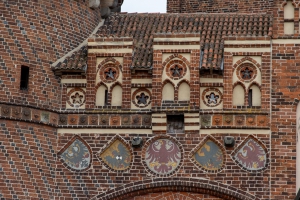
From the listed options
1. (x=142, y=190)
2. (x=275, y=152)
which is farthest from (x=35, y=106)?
(x=275, y=152)

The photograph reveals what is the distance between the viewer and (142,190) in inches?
1115

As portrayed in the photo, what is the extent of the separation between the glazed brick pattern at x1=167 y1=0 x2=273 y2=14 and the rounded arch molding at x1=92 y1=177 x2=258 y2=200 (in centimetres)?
781

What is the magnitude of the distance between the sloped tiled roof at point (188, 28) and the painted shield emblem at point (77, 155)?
215cm

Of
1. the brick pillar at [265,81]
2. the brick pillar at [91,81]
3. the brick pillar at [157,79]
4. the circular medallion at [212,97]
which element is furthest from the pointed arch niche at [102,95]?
the brick pillar at [265,81]

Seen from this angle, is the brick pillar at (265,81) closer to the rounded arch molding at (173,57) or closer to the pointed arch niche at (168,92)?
the rounded arch molding at (173,57)

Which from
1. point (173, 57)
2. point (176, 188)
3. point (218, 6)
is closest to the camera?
point (176, 188)

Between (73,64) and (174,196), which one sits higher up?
(73,64)

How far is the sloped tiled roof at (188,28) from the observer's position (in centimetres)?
2927

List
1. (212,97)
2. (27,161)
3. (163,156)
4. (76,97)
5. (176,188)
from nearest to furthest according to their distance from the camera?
(27,161) < (176,188) < (163,156) < (212,97) < (76,97)

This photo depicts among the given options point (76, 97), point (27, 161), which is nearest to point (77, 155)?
point (27, 161)

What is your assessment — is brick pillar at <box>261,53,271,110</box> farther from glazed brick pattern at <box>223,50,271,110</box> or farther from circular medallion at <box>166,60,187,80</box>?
circular medallion at <box>166,60,187,80</box>

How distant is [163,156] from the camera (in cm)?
2848

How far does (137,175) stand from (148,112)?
4.75ft

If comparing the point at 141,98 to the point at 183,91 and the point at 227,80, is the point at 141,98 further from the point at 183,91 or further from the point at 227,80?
the point at 227,80
